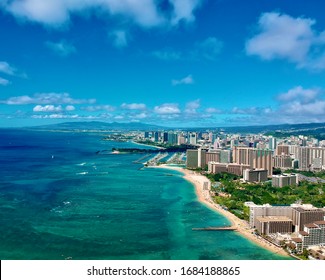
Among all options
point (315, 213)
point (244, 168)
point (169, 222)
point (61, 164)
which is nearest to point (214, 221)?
point (169, 222)

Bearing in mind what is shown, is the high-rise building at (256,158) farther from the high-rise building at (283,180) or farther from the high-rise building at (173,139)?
the high-rise building at (173,139)

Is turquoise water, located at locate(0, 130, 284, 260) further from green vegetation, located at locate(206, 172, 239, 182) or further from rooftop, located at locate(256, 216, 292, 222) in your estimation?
green vegetation, located at locate(206, 172, 239, 182)

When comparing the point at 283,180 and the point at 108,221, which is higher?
the point at 283,180

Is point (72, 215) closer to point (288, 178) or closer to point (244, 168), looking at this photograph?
point (288, 178)

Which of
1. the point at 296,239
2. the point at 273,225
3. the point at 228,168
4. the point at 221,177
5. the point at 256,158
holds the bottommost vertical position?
the point at 296,239

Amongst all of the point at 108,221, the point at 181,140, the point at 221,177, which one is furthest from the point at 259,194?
the point at 181,140

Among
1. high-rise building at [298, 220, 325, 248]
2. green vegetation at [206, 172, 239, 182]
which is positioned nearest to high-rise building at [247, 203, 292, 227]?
high-rise building at [298, 220, 325, 248]

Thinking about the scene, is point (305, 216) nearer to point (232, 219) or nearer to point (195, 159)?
point (232, 219)
